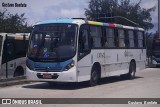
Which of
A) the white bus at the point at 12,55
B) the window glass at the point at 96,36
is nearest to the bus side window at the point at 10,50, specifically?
the white bus at the point at 12,55

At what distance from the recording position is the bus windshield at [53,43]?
15.6 m

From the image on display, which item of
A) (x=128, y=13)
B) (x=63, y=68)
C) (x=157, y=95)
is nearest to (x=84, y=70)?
(x=63, y=68)

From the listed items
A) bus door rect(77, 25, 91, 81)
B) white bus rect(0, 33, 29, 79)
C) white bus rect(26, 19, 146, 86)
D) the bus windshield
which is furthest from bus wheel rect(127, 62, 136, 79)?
the bus windshield

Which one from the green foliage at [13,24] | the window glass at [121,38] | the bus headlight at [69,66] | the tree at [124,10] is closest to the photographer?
the bus headlight at [69,66]

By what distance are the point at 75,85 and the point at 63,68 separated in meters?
2.43

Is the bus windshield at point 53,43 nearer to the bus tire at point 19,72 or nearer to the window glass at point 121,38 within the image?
the bus tire at point 19,72

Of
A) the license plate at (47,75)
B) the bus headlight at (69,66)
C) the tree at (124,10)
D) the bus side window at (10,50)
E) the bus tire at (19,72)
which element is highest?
the tree at (124,10)

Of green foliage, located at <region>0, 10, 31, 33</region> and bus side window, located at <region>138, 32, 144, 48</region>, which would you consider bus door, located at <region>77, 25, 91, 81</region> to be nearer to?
bus side window, located at <region>138, 32, 144, 48</region>

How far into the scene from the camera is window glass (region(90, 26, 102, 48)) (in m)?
17.3

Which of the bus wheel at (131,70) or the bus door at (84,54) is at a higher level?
the bus door at (84,54)

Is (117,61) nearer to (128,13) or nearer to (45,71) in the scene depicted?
(45,71)

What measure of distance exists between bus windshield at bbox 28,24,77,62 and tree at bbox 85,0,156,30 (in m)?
33.0

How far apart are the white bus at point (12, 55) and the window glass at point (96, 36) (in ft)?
16.7

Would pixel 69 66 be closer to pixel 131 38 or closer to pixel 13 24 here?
pixel 131 38
